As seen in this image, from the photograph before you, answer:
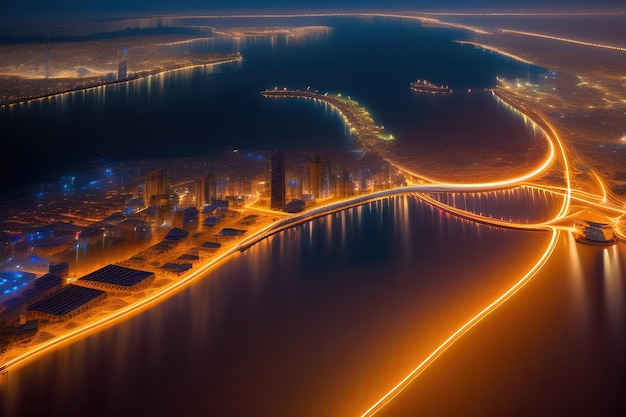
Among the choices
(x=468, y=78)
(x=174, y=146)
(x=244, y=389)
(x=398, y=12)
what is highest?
(x=398, y=12)

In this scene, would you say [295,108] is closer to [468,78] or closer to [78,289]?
[468,78]

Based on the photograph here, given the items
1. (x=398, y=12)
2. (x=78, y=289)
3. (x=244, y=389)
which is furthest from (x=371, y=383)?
(x=398, y=12)

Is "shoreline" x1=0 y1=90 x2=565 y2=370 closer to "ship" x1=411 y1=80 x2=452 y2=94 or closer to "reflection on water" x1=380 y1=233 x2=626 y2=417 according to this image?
"reflection on water" x1=380 y1=233 x2=626 y2=417

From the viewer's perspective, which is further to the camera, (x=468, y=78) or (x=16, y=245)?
(x=468, y=78)

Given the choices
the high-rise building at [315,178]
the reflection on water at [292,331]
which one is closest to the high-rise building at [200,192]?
the reflection on water at [292,331]

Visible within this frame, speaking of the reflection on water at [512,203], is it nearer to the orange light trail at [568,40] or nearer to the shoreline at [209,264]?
the shoreline at [209,264]

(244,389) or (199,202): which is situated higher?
(199,202)
